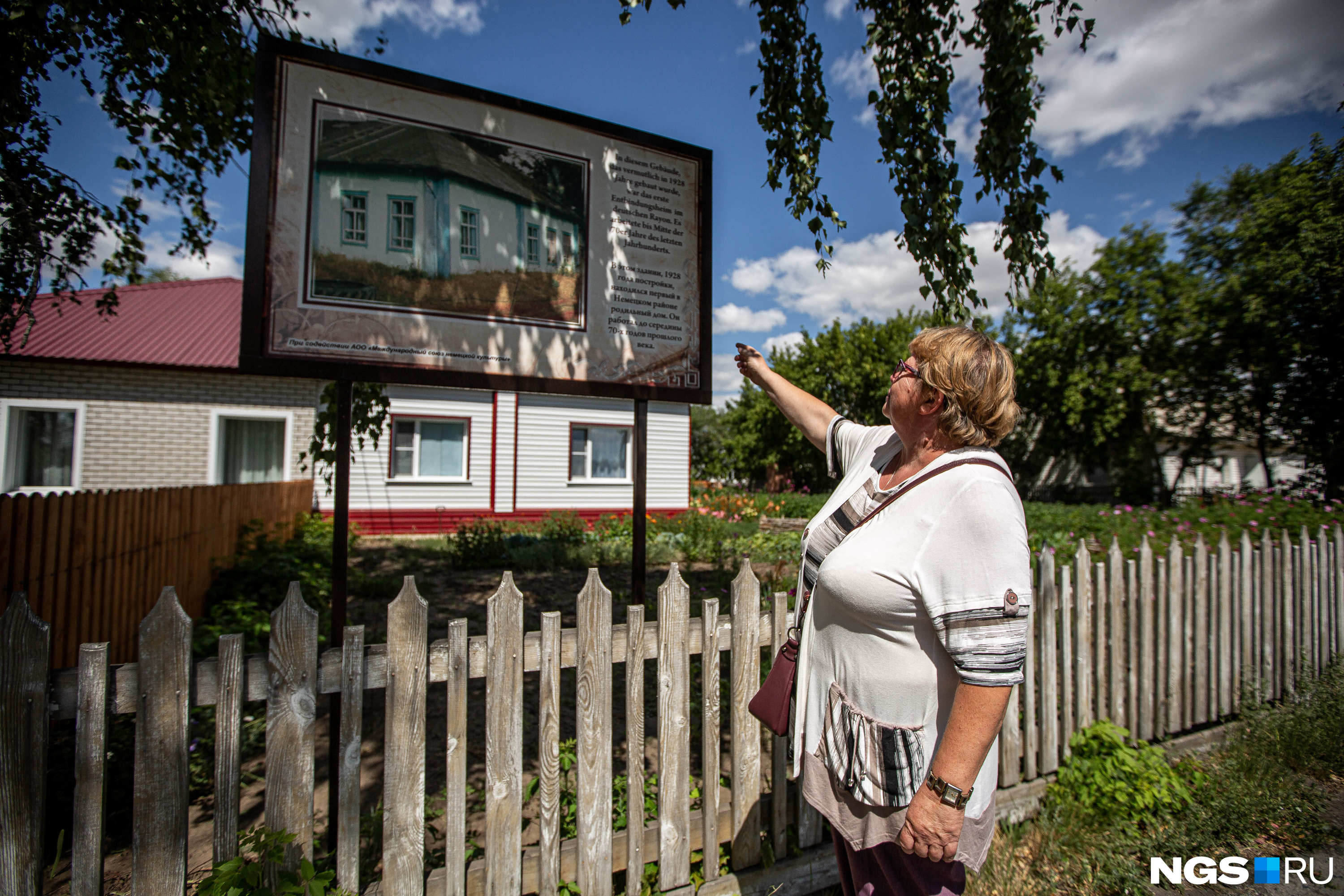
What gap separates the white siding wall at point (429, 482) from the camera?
1330cm

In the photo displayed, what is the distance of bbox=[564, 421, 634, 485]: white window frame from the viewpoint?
596 inches

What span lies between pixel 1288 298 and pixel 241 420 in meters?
22.7

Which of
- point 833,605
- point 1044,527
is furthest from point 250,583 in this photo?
point 1044,527

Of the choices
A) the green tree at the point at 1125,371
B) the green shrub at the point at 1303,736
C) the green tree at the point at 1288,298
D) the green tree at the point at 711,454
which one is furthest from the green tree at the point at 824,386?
the green shrub at the point at 1303,736

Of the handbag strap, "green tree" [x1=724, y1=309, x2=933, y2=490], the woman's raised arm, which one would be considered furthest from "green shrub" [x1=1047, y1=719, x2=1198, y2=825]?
"green tree" [x1=724, y1=309, x2=933, y2=490]

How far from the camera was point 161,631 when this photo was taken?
1.65m

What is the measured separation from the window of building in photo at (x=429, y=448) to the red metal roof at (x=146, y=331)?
336 centimetres

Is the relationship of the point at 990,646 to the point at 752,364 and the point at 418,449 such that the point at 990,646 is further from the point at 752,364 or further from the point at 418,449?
the point at 418,449

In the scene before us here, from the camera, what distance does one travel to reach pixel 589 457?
51.1 feet

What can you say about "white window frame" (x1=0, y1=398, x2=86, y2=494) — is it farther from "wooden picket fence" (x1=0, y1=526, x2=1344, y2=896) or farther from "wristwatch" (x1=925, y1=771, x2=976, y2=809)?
"wristwatch" (x1=925, y1=771, x2=976, y2=809)

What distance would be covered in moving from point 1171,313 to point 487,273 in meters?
21.3

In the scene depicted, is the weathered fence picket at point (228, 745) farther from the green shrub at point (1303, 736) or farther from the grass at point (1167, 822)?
the green shrub at point (1303, 736)

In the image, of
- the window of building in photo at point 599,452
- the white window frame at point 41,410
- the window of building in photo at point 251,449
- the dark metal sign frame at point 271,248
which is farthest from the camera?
the window of building in photo at point 599,452

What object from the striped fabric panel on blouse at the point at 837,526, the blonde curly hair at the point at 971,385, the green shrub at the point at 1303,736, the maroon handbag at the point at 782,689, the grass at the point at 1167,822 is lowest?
the grass at the point at 1167,822
